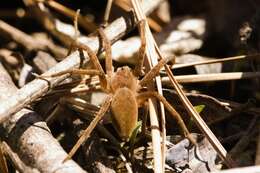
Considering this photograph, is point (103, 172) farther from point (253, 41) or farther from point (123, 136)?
point (253, 41)

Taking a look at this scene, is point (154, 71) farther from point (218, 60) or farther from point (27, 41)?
point (27, 41)

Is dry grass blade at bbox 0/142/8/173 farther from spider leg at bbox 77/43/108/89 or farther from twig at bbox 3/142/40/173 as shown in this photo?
spider leg at bbox 77/43/108/89

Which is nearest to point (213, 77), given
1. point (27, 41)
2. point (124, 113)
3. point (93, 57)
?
point (124, 113)

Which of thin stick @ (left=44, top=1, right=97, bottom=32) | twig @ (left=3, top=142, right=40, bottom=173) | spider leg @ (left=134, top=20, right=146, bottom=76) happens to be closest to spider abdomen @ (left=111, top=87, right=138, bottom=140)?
spider leg @ (left=134, top=20, right=146, bottom=76)

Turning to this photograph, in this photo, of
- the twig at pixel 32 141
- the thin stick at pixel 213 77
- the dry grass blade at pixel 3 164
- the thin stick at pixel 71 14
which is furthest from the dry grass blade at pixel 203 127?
the thin stick at pixel 71 14

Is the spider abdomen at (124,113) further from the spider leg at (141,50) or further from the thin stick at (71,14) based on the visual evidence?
the thin stick at (71,14)

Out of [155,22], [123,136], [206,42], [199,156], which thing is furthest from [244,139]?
[155,22]
